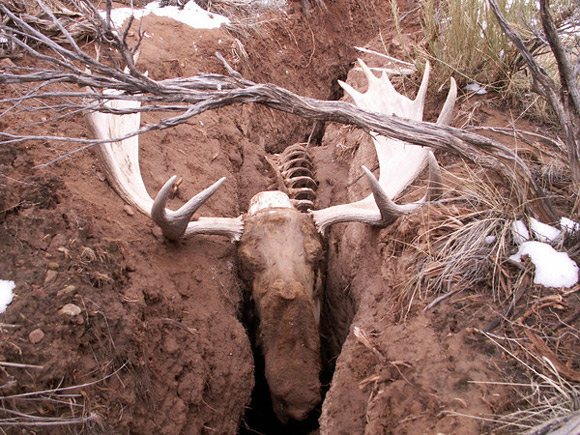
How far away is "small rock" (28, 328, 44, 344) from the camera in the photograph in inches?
90.0

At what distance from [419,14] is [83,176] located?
4248 mm

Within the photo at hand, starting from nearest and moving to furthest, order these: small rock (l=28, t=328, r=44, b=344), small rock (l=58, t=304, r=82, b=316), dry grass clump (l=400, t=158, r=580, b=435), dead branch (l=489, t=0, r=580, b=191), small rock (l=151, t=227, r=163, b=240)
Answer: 1. dry grass clump (l=400, t=158, r=580, b=435)
2. small rock (l=28, t=328, r=44, b=344)
3. small rock (l=58, t=304, r=82, b=316)
4. dead branch (l=489, t=0, r=580, b=191)
5. small rock (l=151, t=227, r=163, b=240)

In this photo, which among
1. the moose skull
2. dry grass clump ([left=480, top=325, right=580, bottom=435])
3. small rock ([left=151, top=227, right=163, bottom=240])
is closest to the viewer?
dry grass clump ([left=480, top=325, right=580, bottom=435])

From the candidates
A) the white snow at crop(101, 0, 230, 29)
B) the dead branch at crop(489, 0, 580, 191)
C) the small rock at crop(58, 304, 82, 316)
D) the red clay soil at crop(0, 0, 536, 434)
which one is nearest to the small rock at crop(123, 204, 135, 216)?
the red clay soil at crop(0, 0, 536, 434)

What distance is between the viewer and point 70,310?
2445mm

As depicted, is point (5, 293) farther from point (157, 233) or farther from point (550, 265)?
point (550, 265)

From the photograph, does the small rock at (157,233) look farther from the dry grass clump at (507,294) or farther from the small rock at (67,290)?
the dry grass clump at (507,294)

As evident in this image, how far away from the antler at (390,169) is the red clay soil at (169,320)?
6.2 inches

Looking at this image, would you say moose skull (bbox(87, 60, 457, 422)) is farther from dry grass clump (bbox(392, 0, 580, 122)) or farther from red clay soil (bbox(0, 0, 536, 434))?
dry grass clump (bbox(392, 0, 580, 122))

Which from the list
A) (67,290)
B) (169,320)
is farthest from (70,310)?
(169,320)

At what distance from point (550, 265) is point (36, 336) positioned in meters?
2.43

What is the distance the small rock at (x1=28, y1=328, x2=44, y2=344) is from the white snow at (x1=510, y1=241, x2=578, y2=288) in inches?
89.9

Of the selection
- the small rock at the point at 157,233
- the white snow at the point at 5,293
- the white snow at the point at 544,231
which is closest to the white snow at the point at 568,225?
the white snow at the point at 544,231

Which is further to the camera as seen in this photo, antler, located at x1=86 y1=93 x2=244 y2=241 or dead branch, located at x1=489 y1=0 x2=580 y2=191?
antler, located at x1=86 y1=93 x2=244 y2=241
